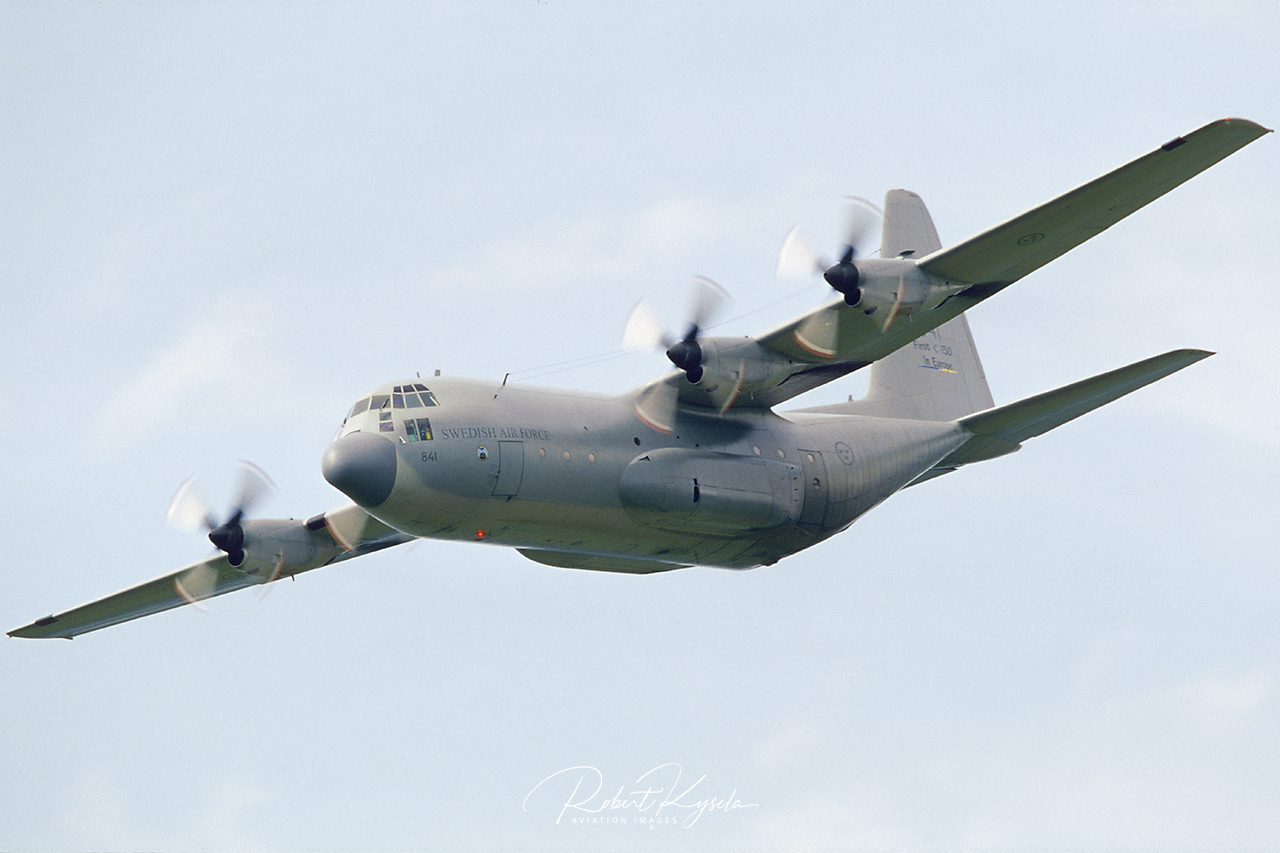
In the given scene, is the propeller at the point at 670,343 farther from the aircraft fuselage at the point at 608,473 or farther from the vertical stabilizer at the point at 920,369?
the vertical stabilizer at the point at 920,369

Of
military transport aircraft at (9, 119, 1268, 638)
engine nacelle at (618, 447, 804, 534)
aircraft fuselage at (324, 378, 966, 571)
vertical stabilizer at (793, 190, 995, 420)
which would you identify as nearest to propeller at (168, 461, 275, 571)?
military transport aircraft at (9, 119, 1268, 638)

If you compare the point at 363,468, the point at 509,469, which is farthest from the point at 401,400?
the point at 509,469

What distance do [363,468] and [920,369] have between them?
39.1ft

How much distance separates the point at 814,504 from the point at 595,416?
417 centimetres

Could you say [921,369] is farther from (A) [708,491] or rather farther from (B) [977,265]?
(A) [708,491]

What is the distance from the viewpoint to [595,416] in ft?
82.9

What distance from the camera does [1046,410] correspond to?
89.0 feet

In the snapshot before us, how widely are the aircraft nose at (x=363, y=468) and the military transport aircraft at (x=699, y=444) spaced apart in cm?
3

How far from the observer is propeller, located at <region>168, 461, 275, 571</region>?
27969 mm

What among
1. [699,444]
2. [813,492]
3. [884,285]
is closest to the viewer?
[884,285]

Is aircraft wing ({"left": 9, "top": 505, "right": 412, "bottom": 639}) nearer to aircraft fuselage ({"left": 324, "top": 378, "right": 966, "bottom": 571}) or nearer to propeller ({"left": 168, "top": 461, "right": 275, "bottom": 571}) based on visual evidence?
propeller ({"left": 168, "top": 461, "right": 275, "bottom": 571})

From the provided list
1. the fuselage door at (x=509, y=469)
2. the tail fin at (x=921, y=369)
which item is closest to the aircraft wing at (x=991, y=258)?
the tail fin at (x=921, y=369)

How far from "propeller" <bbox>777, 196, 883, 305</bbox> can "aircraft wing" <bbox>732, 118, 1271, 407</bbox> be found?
58cm

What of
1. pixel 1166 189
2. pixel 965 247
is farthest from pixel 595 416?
pixel 1166 189
